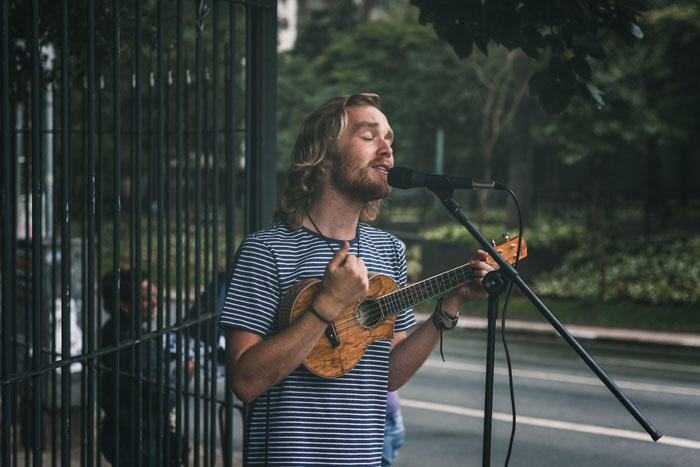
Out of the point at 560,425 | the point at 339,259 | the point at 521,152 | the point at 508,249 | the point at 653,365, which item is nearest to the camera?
the point at 339,259

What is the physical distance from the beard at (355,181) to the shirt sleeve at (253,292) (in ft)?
1.14

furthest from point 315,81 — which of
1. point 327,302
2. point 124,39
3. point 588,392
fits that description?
point 327,302

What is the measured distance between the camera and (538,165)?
3825 cm

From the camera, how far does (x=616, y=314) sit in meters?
16.0

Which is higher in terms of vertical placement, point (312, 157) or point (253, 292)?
point (312, 157)

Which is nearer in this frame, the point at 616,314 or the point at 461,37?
the point at 461,37

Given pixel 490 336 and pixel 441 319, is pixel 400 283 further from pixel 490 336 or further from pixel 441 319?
pixel 490 336

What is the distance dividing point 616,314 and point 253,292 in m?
14.6

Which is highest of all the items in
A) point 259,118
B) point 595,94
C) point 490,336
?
point 595,94

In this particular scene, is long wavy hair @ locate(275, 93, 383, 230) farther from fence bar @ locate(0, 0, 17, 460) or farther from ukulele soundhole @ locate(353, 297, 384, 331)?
fence bar @ locate(0, 0, 17, 460)

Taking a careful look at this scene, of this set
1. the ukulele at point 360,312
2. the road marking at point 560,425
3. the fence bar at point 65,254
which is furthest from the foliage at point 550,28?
the road marking at point 560,425

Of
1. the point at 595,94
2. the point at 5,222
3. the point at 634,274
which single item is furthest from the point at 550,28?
the point at 634,274

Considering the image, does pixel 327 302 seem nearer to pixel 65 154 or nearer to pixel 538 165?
pixel 65 154

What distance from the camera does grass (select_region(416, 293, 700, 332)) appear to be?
49.9 ft
